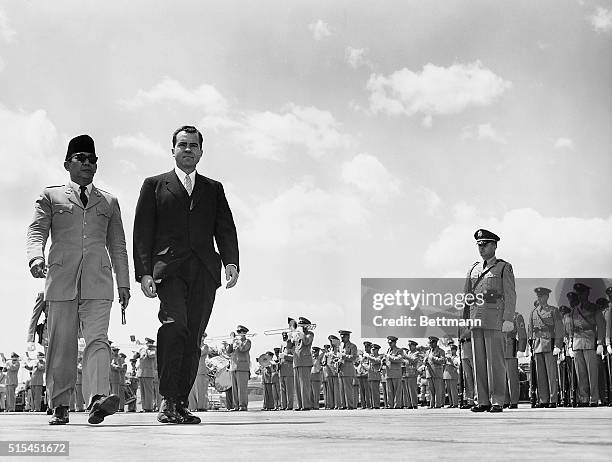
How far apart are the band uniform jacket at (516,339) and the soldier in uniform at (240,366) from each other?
584cm

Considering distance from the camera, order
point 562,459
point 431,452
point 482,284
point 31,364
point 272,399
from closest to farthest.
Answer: point 562,459 < point 431,452 < point 482,284 < point 272,399 < point 31,364

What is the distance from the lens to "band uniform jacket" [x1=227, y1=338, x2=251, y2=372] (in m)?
18.0

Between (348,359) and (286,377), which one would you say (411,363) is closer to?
(348,359)

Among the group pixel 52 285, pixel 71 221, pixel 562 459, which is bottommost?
pixel 562 459

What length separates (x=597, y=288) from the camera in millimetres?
13008

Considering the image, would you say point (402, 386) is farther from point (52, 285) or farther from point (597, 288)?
point (52, 285)

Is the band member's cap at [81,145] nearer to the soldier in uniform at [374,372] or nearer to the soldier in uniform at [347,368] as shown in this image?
the soldier in uniform at [347,368]

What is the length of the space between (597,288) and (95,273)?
942cm

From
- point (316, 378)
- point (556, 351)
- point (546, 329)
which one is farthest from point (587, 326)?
point (316, 378)

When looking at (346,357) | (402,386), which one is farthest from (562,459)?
(402,386)

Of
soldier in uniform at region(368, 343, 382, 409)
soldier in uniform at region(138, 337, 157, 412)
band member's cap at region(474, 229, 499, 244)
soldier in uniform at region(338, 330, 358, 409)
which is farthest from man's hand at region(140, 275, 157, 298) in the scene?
soldier in uniform at region(368, 343, 382, 409)

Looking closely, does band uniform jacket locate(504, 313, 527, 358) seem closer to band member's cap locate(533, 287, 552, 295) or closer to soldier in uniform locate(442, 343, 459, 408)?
band member's cap locate(533, 287, 552, 295)

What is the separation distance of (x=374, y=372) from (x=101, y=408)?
1639cm

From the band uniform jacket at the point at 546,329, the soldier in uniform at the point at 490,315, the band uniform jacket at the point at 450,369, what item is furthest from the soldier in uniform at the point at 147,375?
the soldier in uniform at the point at 490,315
